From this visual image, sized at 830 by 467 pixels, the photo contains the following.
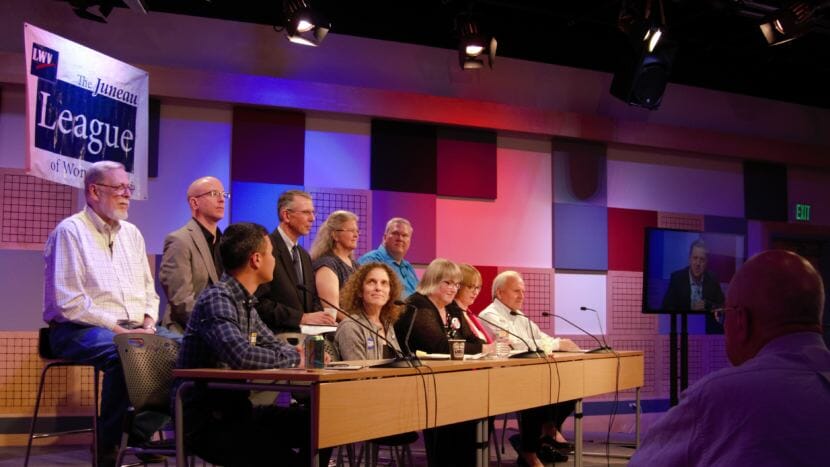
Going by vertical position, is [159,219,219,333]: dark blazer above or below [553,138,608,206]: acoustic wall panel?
below

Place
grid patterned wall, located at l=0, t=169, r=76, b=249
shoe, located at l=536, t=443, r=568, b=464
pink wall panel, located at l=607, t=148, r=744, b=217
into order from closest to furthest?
shoe, located at l=536, t=443, r=568, b=464 < grid patterned wall, located at l=0, t=169, r=76, b=249 < pink wall panel, located at l=607, t=148, r=744, b=217

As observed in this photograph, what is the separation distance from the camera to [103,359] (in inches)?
141

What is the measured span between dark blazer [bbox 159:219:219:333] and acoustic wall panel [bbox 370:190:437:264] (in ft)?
7.76

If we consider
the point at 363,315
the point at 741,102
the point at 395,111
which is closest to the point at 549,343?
the point at 363,315

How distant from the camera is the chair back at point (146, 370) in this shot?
3.07 meters

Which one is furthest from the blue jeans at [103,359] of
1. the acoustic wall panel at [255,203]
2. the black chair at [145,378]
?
the acoustic wall panel at [255,203]

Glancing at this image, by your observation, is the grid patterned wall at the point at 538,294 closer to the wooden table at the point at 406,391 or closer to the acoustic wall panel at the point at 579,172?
the acoustic wall panel at the point at 579,172

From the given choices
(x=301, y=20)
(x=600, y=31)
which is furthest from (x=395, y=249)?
(x=600, y=31)

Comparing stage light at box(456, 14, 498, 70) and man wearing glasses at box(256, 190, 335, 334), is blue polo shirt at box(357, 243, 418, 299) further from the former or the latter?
stage light at box(456, 14, 498, 70)

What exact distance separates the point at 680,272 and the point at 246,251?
14.3ft

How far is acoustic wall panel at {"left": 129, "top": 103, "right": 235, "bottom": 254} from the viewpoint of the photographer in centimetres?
604

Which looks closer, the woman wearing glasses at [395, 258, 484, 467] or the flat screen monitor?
the woman wearing glasses at [395, 258, 484, 467]

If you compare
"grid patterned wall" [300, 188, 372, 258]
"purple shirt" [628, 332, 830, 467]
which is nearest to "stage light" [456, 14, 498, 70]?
"grid patterned wall" [300, 188, 372, 258]

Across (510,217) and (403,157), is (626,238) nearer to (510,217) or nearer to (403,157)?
(510,217)
